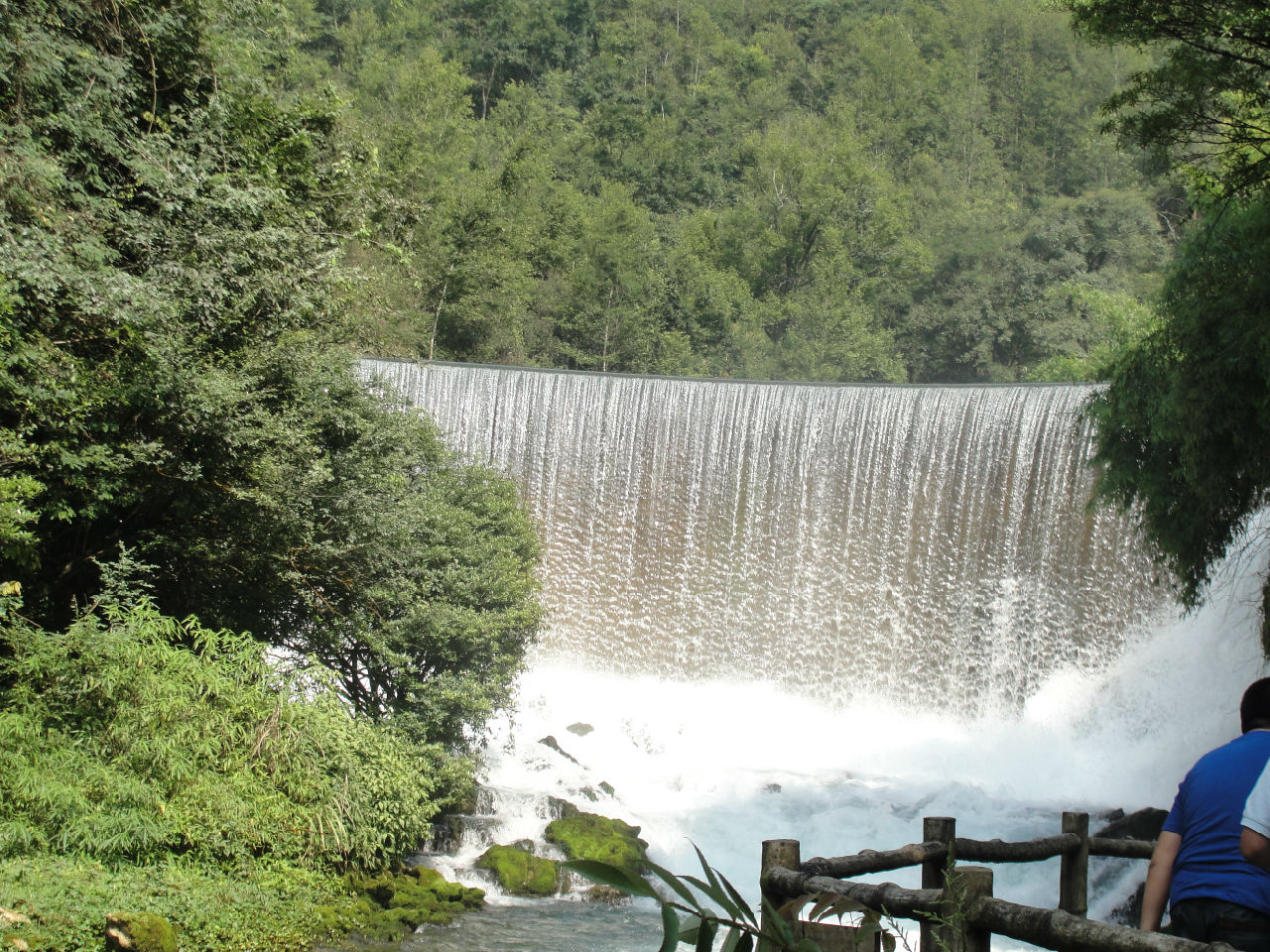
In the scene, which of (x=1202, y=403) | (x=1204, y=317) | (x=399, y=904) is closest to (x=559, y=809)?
(x=399, y=904)

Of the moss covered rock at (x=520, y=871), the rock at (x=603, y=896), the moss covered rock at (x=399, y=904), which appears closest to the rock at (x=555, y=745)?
the moss covered rock at (x=520, y=871)

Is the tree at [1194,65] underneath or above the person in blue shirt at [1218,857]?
above

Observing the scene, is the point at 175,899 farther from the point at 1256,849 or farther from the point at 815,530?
the point at 815,530

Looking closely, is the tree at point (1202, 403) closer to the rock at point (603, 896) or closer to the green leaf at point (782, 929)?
the rock at point (603, 896)

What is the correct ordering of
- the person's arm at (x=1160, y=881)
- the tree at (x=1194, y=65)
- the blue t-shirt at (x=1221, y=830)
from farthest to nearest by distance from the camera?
the tree at (x=1194, y=65) → the person's arm at (x=1160, y=881) → the blue t-shirt at (x=1221, y=830)

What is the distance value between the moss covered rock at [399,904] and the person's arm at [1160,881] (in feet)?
22.6

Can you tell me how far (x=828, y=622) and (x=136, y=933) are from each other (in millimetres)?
12086

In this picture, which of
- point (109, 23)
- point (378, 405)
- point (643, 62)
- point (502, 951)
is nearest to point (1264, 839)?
point (502, 951)

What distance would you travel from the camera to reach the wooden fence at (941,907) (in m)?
2.23

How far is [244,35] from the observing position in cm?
925

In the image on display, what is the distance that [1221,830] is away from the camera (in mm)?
2486

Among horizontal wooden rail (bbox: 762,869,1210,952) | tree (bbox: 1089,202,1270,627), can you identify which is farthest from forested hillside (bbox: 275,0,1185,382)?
horizontal wooden rail (bbox: 762,869,1210,952)

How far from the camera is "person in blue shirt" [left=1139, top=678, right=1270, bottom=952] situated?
95.9 inches

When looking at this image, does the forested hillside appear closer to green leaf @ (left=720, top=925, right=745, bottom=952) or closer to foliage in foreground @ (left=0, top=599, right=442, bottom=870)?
foliage in foreground @ (left=0, top=599, right=442, bottom=870)
